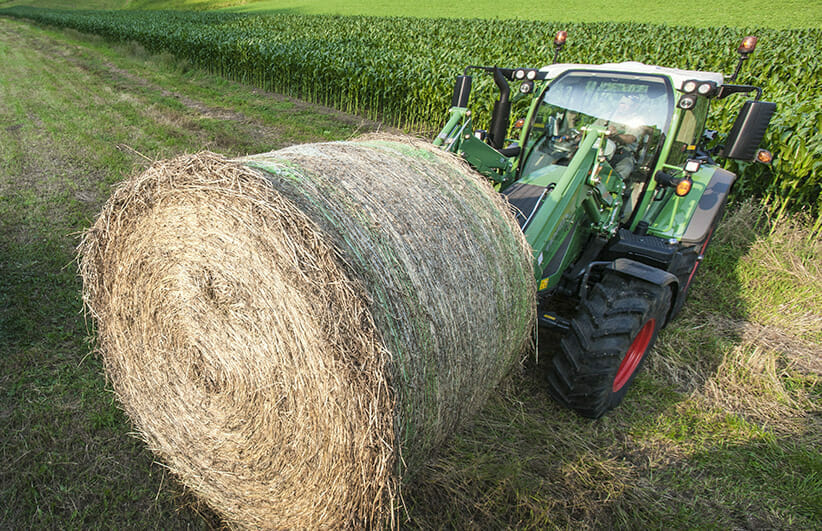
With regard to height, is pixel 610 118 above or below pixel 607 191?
above

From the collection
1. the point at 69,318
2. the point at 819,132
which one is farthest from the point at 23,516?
the point at 819,132

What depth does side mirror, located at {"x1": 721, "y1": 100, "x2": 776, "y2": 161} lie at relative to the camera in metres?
3.31

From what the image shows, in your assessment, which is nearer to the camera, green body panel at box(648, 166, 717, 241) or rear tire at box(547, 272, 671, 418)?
rear tire at box(547, 272, 671, 418)

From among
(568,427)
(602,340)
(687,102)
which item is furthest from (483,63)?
(568,427)

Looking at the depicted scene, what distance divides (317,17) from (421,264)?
35.2 metres

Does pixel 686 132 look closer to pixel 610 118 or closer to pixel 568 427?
pixel 610 118

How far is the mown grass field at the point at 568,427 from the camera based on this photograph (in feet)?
8.37

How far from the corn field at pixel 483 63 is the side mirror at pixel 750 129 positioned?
3076 millimetres

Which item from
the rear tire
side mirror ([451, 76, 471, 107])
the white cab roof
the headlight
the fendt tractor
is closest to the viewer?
the rear tire

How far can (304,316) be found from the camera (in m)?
1.84

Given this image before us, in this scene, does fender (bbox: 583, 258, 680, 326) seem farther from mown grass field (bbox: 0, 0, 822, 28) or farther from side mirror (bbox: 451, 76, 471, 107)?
mown grass field (bbox: 0, 0, 822, 28)

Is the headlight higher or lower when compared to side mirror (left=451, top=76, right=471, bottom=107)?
higher

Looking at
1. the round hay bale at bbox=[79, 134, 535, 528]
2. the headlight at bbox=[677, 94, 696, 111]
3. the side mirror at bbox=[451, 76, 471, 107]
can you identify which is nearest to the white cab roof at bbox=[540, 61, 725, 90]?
the headlight at bbox=[677, 94, 696, 111]

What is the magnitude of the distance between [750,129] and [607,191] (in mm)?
1043
